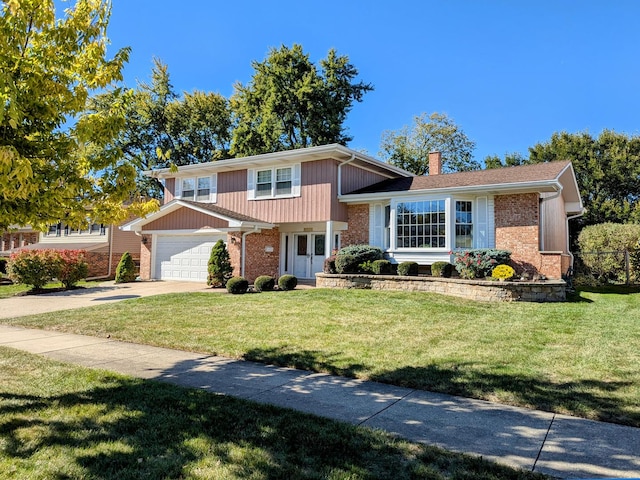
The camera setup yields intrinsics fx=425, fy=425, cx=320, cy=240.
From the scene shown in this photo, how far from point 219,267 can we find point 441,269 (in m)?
8.36

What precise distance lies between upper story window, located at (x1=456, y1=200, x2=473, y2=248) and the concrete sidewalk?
10.6 m

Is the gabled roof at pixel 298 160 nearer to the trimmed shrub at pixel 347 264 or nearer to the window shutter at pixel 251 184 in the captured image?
the window shutter at pixel 251 184

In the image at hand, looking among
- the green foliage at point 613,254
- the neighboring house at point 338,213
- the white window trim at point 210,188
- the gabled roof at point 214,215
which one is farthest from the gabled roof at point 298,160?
the green foliage at point 613,254

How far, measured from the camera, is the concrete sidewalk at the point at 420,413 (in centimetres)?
342

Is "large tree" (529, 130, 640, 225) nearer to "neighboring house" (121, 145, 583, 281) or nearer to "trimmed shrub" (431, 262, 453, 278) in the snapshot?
"neighboring house" (121, 145, 583, 281)

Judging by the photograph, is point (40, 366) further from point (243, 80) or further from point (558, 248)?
point (243, 80)

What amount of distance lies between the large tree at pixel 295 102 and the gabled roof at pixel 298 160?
36.7 feet

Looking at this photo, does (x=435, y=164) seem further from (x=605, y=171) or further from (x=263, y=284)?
(x=605, y=171)

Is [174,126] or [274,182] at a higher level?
[174,126]

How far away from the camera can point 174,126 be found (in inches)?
1324

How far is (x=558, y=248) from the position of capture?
56.6 ft

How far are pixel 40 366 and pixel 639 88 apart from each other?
28.0 metres

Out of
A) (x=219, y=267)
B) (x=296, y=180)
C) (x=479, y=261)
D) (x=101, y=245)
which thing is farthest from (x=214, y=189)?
(x=479, y=261)

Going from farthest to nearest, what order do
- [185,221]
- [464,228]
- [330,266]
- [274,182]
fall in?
1. [185,221]
2. [274,182]
3. [330,266]
4. [464,228]
